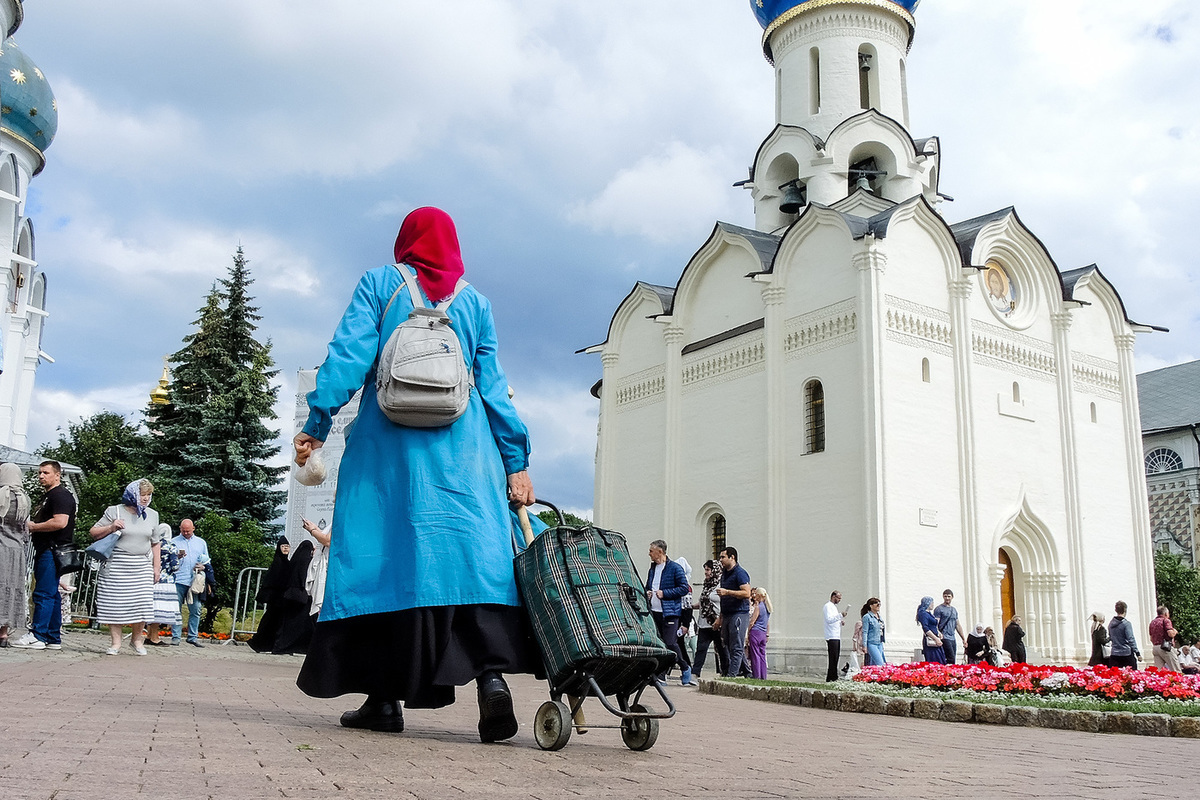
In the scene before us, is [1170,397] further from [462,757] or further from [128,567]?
[462,757]

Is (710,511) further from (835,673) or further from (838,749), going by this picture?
(838,749)

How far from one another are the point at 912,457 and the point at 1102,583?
6023 mm

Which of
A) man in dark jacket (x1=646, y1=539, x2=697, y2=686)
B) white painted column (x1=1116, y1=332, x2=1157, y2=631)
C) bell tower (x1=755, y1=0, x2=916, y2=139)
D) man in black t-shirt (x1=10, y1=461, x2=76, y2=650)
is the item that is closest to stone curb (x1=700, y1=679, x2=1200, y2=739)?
man in dark jacket (x1=646, y1=539, x2=697, y2=686)

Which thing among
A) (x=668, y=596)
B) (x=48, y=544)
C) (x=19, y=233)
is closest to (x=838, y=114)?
(x=668, y=596)

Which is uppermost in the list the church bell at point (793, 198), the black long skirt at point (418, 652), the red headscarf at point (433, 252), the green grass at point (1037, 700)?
the church bell at point (793, 198)

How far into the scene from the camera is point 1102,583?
2144cm

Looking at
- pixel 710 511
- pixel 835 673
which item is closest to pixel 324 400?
pixel 835 673

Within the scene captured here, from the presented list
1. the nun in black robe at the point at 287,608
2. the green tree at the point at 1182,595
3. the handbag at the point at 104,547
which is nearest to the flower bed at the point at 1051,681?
the nun in black robe at the point at 287,608

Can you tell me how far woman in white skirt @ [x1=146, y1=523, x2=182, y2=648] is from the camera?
1261 centimetres

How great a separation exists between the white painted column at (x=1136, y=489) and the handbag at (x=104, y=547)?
66.3ft

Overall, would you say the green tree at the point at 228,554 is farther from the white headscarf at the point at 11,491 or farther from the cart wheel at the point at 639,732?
the cart wheel at the point at 639,732

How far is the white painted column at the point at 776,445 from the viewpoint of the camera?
1961 centimetres

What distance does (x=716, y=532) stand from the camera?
21.9m

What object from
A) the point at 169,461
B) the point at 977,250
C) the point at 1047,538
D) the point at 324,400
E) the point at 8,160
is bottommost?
the point at 324,400
